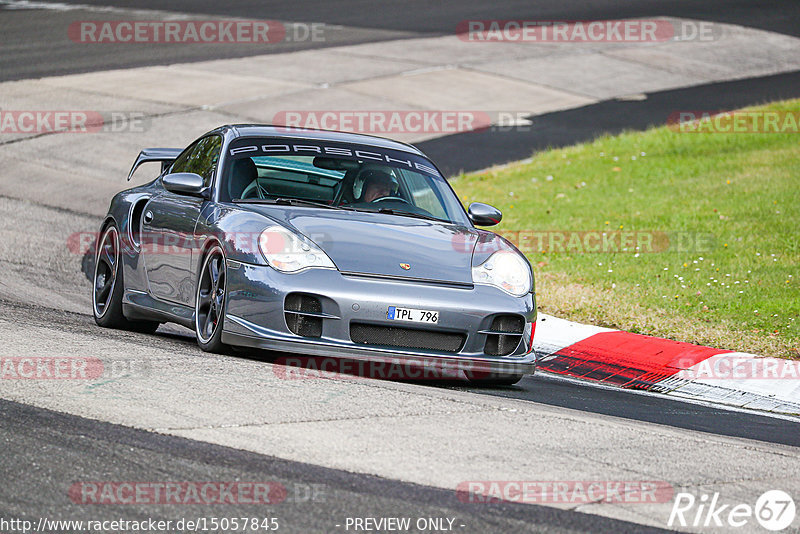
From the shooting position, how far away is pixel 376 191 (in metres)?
7.86

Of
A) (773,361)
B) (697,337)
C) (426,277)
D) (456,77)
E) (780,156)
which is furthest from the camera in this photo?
(456,77)

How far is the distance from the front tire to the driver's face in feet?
3.97

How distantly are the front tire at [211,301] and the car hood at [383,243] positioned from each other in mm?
418

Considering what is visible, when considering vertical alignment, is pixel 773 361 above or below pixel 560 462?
below

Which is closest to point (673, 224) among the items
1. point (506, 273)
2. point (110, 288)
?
point (506, 273)

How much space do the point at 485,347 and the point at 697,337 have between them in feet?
9.01

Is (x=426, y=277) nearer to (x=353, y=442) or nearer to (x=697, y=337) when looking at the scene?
(x=353, y=442)

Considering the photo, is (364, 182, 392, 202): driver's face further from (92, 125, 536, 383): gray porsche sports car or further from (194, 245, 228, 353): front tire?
(194, 245, 228, 353): front tire

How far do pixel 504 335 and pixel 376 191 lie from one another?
4.89 ft

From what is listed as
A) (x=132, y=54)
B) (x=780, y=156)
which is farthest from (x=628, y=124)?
(x=132, y=54)

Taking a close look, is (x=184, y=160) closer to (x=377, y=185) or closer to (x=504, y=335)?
(x=377, y=185)

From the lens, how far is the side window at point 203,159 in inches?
312

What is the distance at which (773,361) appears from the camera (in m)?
8.41

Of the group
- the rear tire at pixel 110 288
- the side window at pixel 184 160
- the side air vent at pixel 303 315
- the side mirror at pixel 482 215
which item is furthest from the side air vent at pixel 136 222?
the side mirror at pixel 482 215
